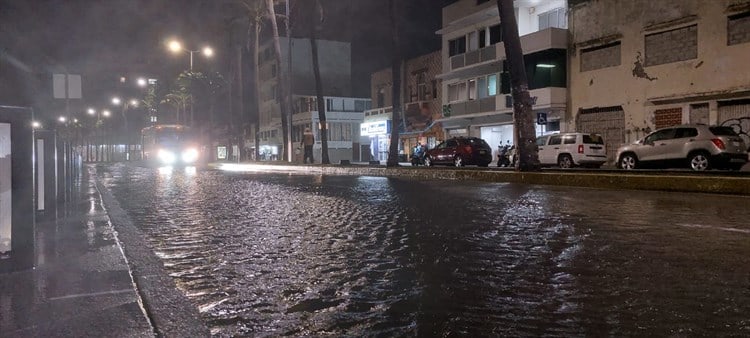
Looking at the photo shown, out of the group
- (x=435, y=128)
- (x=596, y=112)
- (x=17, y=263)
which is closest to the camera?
(x=17, y=263)

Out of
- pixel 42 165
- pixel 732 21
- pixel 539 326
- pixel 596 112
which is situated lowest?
pixel 539 326

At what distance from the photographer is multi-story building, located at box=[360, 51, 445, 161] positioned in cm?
4362

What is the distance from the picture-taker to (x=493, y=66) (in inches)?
1420

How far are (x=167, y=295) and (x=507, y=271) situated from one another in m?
2.70

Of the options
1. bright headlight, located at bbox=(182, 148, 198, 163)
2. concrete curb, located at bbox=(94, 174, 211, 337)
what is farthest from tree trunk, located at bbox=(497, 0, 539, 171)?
bright headlight, located at bbox=(182, 148, 198, 163)

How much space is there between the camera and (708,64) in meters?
24.3

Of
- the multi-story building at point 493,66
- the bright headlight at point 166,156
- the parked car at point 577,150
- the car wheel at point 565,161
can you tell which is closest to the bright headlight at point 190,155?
the bright headlight at point 166,156

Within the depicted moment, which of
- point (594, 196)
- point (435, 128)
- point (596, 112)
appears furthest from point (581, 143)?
point (435, 128)

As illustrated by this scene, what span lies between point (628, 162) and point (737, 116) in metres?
5.70

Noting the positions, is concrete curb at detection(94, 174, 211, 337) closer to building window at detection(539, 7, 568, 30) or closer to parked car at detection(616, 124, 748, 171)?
parked car at detection(616, 124, 748, 171)

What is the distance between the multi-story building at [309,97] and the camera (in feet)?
189

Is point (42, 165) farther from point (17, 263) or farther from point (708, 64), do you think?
point (708, 64)

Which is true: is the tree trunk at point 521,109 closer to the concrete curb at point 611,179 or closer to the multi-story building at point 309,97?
the concrete curb at point 611,179

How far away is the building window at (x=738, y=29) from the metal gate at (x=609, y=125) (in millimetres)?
5918
